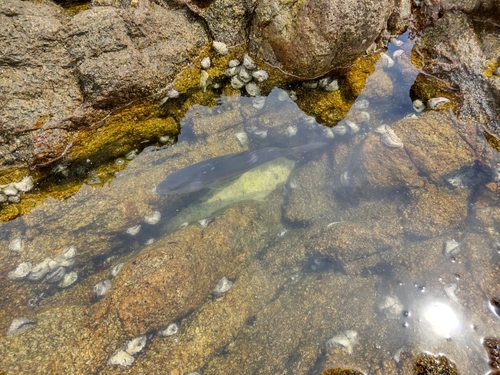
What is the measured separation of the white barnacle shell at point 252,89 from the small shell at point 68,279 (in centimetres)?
372

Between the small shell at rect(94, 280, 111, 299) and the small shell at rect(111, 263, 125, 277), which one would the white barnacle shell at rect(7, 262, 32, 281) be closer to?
the small shell at rect(94, 280, 111, 299)

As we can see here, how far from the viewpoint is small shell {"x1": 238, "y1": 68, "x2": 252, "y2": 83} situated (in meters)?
4.82

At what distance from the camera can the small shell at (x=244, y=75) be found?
4820mm

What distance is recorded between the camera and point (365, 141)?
475cm

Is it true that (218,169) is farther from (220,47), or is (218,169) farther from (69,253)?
(69,253)

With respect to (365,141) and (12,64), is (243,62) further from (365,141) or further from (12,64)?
(12,64)

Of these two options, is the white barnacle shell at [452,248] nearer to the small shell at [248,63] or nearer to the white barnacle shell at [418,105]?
the white barnacle shell at [418,105]

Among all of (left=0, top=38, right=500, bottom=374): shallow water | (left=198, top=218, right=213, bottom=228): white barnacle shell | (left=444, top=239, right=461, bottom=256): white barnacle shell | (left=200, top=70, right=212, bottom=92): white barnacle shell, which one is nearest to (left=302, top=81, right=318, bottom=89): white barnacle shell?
(left=0, top=38, right=500, bottom=374): shallow water

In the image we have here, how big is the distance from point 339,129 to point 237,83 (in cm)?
182

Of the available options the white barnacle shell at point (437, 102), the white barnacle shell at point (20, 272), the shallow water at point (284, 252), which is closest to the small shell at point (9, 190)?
the shallow water at point (284, 252)

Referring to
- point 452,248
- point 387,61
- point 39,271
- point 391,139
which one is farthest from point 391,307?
point 39,271

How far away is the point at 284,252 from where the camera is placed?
448 cm

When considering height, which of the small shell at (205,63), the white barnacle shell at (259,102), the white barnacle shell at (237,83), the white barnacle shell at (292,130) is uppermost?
the small shell at (205,63)

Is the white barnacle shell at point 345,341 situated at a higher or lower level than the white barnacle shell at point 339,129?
lower
